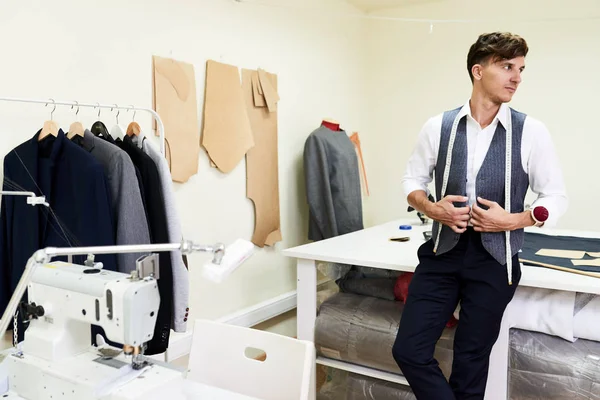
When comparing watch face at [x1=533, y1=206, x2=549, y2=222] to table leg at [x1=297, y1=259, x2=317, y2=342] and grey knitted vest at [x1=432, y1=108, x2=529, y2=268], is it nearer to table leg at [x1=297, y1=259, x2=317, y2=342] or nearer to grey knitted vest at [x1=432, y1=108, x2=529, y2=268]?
grey knitted vest at [x1=432, y1=108, x2=529, y2=268]

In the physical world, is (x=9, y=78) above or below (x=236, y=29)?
below

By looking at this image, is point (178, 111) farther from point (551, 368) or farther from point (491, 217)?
point (551, 368)

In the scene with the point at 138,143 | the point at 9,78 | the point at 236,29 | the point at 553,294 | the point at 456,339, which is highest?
the point at 236,29

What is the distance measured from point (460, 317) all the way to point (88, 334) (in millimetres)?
1277

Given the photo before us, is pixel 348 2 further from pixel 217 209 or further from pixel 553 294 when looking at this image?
pixel 553 294

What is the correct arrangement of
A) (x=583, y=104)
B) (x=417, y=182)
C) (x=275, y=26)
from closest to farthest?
(x=417, y=182)
(x=275, y=26)
(x=583, y=104)

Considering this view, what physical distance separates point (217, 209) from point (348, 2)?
2.20 m

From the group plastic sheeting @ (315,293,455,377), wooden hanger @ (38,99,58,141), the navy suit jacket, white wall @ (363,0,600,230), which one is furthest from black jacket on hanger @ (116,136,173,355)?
white wall @ (363,0,600,230)

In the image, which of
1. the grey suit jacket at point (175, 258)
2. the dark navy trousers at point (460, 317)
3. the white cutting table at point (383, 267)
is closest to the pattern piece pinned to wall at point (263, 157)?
the white cutting table at point (383, 267)

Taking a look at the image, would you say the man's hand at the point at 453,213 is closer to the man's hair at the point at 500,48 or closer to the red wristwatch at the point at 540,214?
the red wristwatch at the point at 540,214

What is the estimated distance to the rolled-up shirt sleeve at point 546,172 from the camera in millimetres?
1836

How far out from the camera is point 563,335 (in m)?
1.94

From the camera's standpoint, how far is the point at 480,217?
1803mm

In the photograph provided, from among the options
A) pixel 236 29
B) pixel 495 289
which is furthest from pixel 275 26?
pixel 495 289
